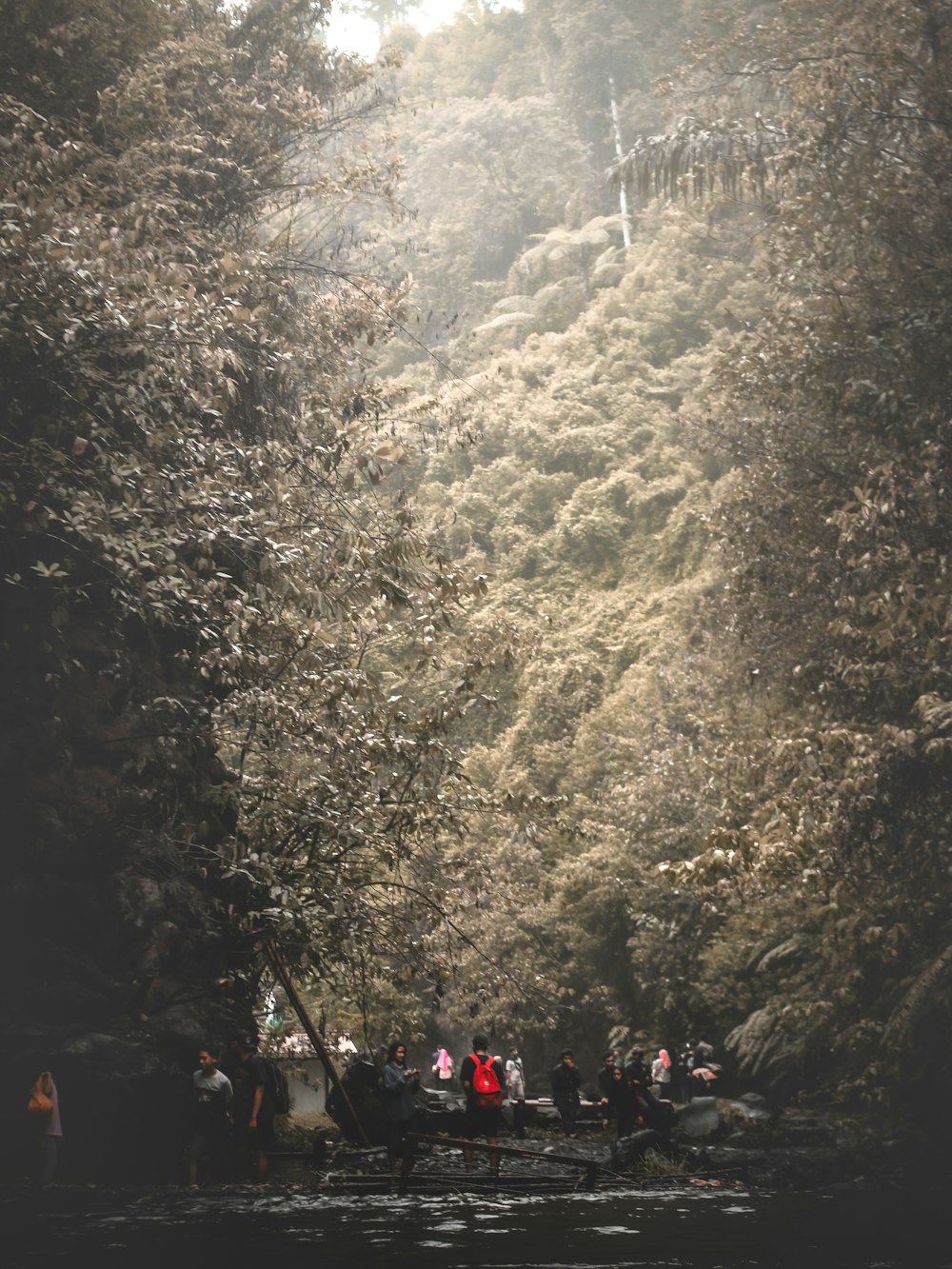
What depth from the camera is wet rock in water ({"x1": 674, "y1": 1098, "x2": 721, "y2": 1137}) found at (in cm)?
1914

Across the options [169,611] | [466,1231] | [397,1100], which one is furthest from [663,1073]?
[169,611]

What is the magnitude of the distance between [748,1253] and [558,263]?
1869 inches

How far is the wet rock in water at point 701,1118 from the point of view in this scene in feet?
62.8

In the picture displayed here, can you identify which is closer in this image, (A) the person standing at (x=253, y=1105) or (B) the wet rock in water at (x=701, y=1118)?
(A) the person standing at (x=253, y=1105)

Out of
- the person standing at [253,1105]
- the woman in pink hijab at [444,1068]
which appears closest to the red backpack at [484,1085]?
the person standing at [253,1105]

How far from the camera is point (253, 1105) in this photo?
13102mm

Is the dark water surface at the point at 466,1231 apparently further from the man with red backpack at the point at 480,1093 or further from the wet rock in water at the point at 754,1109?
the wet rock in water at the point at 754,1109

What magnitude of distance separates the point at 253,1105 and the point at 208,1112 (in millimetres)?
691

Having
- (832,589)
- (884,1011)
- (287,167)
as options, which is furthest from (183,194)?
(884,1011)

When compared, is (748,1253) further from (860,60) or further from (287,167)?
(287,167)

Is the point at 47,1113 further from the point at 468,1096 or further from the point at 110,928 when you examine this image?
the point at 468,1096

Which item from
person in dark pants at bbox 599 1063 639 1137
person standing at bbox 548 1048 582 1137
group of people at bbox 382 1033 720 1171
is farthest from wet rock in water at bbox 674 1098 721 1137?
person in dark pants at bbox 599 1063 639 1137

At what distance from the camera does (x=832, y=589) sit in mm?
15703

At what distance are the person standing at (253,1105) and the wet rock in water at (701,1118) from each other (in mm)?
7602
